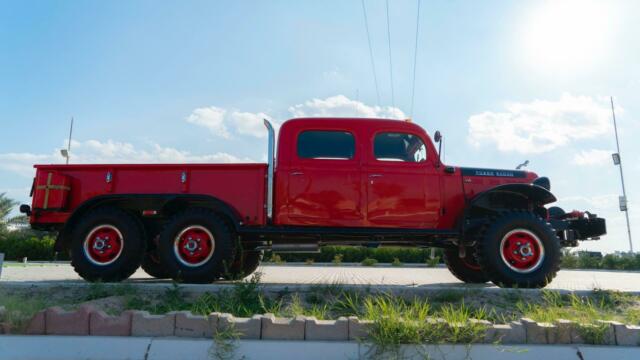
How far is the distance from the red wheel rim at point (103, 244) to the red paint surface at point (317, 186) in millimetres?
515

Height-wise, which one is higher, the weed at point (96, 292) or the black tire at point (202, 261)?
the black tire at point (202, 261)

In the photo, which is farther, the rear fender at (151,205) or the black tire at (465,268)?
the black tire at (465,268)

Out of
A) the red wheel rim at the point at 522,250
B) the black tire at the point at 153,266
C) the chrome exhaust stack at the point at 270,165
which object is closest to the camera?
the red wheel rim at the point at 522,250

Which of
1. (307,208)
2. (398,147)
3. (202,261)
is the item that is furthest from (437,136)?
(202,261)

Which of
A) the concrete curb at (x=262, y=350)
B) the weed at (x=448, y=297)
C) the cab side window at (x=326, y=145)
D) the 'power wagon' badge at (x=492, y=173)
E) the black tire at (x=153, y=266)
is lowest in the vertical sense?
the concrete curb at (x=262, y=350)

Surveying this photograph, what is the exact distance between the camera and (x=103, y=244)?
5.64 metres

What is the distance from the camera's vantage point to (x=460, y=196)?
586 centimetres

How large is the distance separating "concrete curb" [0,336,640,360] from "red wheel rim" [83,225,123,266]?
2.70m

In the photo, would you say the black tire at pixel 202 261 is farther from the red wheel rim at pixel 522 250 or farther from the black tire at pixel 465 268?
the black tire at pixel 465 268

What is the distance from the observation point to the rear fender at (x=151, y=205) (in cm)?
559

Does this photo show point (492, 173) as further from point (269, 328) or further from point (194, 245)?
point (269, 328)

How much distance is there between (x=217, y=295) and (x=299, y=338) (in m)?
1.48

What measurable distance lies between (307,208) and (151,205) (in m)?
2.07

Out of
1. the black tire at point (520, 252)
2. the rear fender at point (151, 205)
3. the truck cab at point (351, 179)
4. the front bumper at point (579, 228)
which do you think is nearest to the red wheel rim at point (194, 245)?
the rear fender at point (151, 205)
